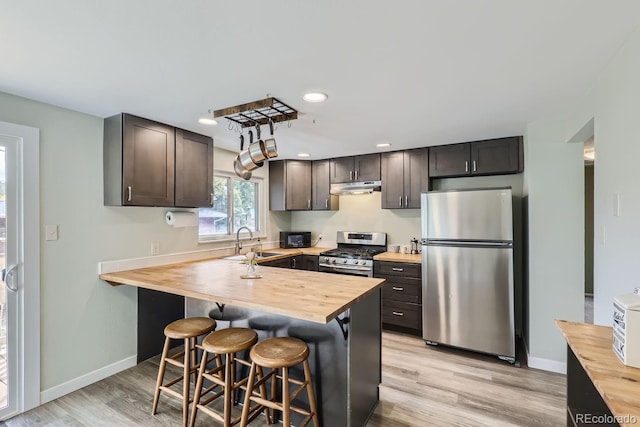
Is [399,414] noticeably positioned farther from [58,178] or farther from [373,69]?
[58,178]

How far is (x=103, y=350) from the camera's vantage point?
264 centimetres

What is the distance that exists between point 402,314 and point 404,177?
1.67 m

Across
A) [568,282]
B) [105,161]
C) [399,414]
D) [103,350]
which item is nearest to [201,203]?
[105,161]

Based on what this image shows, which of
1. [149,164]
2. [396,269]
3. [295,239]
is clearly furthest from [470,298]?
[149,164]

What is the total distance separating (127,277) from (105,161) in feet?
3.34

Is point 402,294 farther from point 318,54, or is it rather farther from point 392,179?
point 318,54

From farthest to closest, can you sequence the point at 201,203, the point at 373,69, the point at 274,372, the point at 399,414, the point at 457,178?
the point at 457,178, the point at 201,203, the point at 399,414, the point at 274,372, the point at 373,69

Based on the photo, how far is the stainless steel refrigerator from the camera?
2932 mm

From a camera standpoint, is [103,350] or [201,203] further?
[201,203]

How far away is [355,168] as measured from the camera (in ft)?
13.9

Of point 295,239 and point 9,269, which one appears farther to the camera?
point 295,239

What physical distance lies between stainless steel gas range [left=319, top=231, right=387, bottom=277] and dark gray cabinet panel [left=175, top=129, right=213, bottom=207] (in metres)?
1.72

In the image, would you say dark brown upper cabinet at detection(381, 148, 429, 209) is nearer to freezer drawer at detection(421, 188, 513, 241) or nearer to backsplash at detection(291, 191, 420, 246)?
backsplash at detection(291, 191, 420, 246)

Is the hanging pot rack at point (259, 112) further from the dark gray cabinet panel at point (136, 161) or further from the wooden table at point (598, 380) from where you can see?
the wooden table at point (598, 380)
